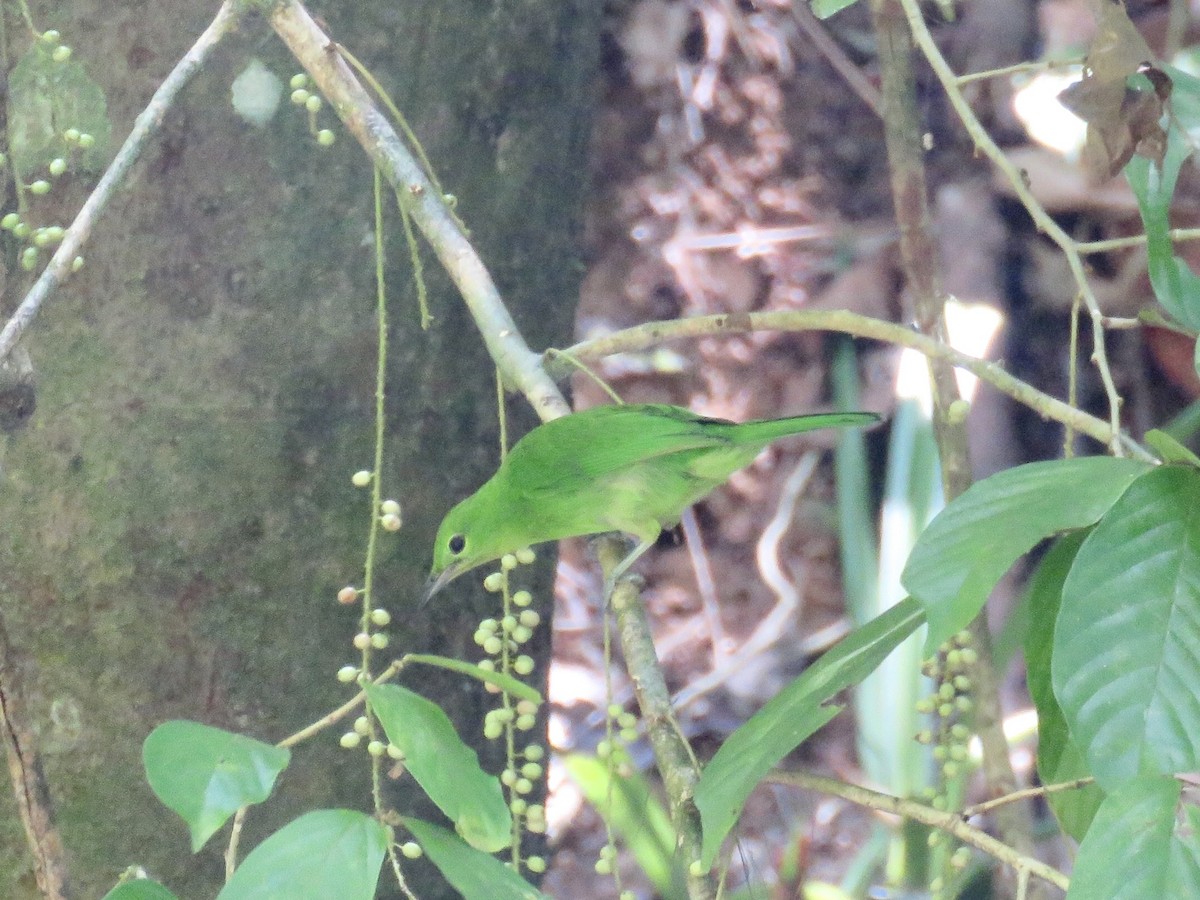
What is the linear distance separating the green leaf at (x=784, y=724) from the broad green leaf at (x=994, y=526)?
15 centimetres

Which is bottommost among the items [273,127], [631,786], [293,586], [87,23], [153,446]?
[631,786]

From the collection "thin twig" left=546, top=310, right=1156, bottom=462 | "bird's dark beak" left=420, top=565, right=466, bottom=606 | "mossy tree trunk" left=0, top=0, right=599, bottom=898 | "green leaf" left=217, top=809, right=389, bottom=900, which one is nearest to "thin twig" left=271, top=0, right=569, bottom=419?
"thin twig" left=546, top=310, right=1156, bottom=462

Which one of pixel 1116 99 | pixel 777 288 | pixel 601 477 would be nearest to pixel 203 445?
pixel 601 477

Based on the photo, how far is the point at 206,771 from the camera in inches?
39.0

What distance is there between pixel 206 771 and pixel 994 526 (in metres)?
0.68

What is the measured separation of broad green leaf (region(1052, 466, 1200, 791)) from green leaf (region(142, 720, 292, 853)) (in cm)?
65

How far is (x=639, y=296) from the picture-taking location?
12.8 feet

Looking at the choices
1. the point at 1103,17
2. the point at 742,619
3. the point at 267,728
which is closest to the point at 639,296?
the point at 742,619

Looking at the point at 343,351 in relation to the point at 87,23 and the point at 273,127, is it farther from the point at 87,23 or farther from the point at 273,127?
the point at 87,23

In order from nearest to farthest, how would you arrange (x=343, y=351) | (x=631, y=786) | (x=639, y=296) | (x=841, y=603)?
1. (x=343, y=351)
2. (x=631, y=786)
3. (x=841, y=603)
4. (x=639, y=296)

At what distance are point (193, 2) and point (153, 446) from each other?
0.67 meters

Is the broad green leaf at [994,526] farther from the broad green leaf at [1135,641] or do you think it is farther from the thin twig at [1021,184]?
the thin twig at [1021,184]

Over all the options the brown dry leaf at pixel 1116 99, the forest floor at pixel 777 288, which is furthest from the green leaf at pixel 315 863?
the forest floor at pixel 777 288

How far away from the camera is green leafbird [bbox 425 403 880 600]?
1.97m
